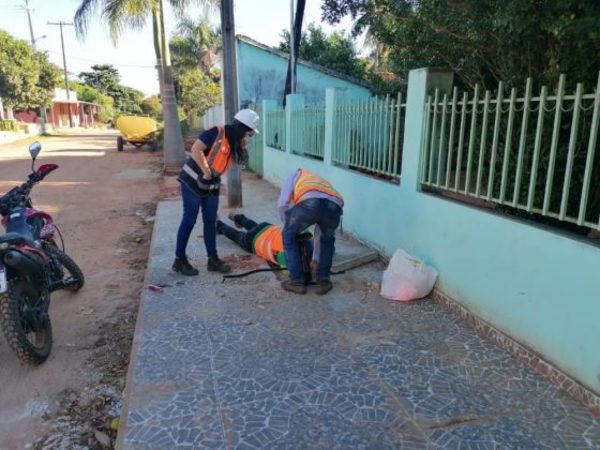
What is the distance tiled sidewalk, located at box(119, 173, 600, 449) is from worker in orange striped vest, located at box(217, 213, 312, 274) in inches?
26.3

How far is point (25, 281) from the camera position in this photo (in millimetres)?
3365

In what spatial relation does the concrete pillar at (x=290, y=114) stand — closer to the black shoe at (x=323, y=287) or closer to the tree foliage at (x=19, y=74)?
the black shoe at (x=323, y=287)

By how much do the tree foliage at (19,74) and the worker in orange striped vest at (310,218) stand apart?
93.2 ft

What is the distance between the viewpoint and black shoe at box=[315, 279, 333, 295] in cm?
414

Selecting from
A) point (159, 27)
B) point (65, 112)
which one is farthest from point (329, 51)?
point (65, 112)

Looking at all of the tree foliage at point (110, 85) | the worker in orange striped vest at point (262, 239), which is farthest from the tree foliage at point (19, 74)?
the tree foliage at point (110, 85)

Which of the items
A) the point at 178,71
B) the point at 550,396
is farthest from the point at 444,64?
the point at 178,71

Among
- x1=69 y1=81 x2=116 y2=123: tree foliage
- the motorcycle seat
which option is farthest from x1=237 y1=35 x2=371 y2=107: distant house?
x1=69 y1=81 x2=116 y2=123: tree foliage

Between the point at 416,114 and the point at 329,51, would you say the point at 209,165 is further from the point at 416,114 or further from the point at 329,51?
the point at 329,51

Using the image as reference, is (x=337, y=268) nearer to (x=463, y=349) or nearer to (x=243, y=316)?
(x=243, y=316)

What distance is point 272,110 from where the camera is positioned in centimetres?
1082

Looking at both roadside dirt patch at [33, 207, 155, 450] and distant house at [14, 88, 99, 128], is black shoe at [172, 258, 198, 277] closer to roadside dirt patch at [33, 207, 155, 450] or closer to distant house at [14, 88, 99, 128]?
roadside dirt patch at [33, 207, 155, 450]

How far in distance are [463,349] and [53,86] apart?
37064mm

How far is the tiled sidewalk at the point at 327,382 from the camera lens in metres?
2.37
